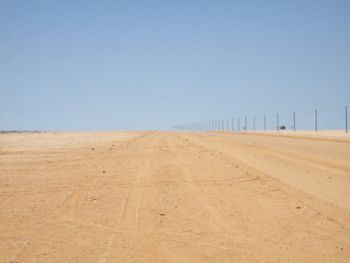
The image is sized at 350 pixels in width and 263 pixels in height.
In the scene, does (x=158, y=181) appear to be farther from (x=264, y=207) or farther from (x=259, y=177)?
(x=264, y=207)

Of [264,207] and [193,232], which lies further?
[264,207]

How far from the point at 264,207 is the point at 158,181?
3508 millimetres

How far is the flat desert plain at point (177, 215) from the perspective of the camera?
18.8 feet

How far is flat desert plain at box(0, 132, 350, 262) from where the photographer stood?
5734 millimetres

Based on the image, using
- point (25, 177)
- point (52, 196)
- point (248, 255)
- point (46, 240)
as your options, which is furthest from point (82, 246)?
point (25, 177)

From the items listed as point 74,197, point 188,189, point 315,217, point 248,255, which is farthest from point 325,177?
point 248,255

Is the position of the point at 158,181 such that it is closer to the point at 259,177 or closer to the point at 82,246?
the point at 259,177

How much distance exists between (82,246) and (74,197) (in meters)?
3.47

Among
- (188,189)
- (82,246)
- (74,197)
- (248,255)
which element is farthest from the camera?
(188,189)

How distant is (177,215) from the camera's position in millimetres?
7594

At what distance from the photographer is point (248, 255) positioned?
5551mm

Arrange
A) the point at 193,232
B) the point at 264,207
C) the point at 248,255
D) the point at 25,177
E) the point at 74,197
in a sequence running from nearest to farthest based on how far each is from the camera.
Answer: the point at 248,255, the point at 193,232, the point at 264,207, the point at 74,197, the point at 25,177

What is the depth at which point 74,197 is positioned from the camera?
938 centimetres

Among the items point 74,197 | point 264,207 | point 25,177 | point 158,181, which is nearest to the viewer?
point 264,207
